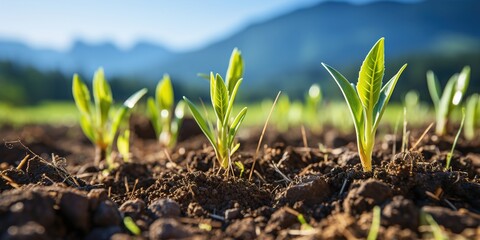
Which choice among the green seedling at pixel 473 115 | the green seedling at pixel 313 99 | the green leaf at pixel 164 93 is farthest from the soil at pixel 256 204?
the green seedling at pixel 313 99

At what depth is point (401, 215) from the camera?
1402mm

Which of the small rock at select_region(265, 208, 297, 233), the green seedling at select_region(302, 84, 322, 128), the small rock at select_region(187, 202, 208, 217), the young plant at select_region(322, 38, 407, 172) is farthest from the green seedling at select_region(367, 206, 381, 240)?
the green seedling at select_region(302, 84, 322, 128)

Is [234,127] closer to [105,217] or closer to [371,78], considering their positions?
[371,78]

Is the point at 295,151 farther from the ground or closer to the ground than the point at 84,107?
closer to the ground

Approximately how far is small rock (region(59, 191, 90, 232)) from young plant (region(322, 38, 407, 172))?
113 cm

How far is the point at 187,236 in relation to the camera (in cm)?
138

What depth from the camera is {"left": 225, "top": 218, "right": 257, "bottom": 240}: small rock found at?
4.71 ft

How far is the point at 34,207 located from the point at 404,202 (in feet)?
3.97

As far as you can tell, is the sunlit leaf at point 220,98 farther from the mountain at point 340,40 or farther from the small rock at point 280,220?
the mountain at point 340,40

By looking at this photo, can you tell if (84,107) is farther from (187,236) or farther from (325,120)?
(325,120)

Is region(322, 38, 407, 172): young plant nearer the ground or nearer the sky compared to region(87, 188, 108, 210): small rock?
nearer the sky

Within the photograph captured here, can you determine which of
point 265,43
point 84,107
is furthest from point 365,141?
point 265,43

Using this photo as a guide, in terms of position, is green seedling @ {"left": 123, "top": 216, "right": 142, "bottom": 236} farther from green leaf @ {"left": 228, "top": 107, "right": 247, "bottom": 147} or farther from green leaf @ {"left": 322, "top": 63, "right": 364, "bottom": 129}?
green leaf @ {"left": 322, "top": 63, "right": 364, "bottom": 129}

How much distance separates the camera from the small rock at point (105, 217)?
4.87 ft
